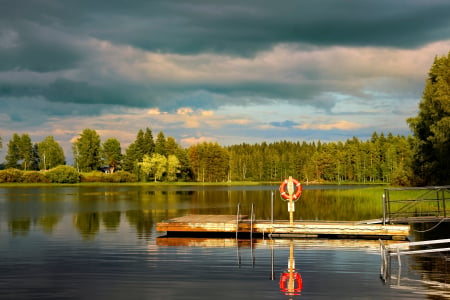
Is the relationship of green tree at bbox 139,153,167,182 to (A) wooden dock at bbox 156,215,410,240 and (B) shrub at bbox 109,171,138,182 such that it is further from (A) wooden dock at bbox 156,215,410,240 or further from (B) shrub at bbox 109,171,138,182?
(A) wooden dock at bbox 156,215,410,240

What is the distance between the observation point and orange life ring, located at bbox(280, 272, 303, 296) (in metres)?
14.2

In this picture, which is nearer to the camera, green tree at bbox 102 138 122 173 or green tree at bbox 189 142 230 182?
green tree at bbox 102 138 122 173

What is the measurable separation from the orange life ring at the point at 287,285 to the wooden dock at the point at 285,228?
9.82m

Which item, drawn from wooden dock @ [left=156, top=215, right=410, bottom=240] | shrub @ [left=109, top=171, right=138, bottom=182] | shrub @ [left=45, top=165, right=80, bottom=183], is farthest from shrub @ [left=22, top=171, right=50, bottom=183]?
wooden dock @ [left=156, top=215, right=410, bottom=240]

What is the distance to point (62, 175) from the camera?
425 feet

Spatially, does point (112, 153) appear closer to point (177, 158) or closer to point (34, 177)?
point (177, 158)

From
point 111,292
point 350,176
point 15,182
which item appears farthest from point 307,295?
point 350,176

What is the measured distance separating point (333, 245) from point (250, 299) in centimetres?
1162

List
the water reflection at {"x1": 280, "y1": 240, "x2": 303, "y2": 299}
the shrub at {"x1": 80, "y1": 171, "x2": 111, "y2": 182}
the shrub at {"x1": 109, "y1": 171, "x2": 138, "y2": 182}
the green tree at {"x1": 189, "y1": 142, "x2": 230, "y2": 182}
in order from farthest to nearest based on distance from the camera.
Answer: the green tree at {"x1": 189, "y1": 142, "x2": 230, "y2": 182}, the shrub at {"x1": 109, "y1": 171, "x2": 138, "y2": 182}, the shrub at {"x1": 80, "y1": 171, "x2": 111, "y2": 182}, the water reflection at {"x1": 280, "y1": 240, "x2": 303, "y2": 299}

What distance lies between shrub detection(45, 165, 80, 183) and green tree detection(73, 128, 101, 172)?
19134 mm

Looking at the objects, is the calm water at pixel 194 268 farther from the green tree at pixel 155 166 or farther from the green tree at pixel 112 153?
the green tree at pixel 112 153

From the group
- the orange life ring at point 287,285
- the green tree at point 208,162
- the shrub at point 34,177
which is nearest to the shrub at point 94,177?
the shrub at point 34,177

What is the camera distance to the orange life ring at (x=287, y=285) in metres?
14.2

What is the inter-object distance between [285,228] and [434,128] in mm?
29453
